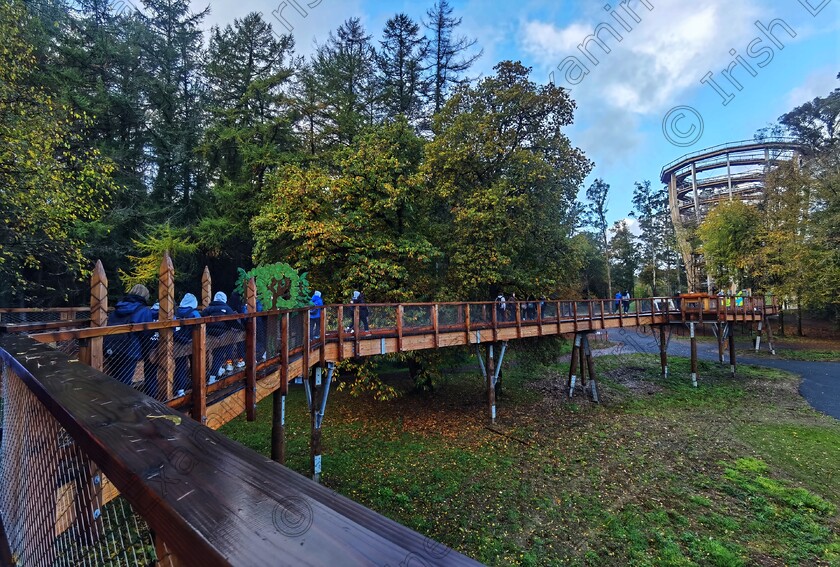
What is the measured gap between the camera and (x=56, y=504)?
1.77m

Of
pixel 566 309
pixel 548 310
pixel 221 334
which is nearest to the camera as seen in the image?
pixel 221 334

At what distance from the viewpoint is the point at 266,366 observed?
5613 mm

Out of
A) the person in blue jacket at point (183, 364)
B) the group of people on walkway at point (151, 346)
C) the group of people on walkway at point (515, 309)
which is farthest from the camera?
the group of people on walkway at point (515, 309)

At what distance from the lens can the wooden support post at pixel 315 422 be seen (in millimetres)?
8094

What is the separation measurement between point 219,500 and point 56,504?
6.48 ft

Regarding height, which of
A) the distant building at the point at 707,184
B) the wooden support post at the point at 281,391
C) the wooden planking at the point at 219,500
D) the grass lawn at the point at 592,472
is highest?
the distant building at the point at 707,184

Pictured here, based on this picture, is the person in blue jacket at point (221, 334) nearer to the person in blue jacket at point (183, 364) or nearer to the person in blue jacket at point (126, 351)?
the person in blue jacket at point (183, 364)

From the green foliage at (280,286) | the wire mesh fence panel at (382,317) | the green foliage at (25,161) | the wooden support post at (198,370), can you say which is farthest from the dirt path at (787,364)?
the green foliage at (25,161)

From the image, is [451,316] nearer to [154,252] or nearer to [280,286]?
[280,286]

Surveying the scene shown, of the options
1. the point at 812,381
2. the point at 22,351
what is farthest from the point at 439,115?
the point at 812,381

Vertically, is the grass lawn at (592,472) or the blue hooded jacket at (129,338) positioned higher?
the blue hooded jacket at (129,338)

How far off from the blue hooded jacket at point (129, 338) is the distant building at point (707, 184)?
39.1 m

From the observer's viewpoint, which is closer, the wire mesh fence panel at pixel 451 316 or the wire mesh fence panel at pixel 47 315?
the wire mesh fence panel at pixel 47 315

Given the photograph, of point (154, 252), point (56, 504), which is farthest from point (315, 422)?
point (154, 252)
